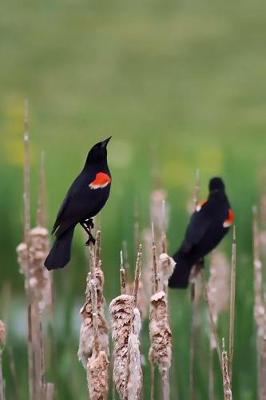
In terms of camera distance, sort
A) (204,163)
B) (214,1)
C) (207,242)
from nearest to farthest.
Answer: (207,242) → (204,163) → (214,1)

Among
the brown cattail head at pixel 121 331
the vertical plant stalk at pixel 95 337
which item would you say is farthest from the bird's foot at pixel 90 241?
the brown cattail head at pixel 121 331

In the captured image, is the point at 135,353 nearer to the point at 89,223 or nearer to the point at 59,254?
the point at 59,254

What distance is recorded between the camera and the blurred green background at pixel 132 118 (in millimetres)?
3359

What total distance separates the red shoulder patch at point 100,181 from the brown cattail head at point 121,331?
0.86 ft

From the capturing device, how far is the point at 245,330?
299 cm

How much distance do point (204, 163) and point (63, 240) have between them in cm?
343

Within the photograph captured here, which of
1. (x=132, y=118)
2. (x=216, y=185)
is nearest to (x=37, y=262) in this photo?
(x=216, y=185)

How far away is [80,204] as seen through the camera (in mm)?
1991

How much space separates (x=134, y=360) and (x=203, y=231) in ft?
2.49

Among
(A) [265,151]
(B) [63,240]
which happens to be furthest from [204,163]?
(B) [63,240]

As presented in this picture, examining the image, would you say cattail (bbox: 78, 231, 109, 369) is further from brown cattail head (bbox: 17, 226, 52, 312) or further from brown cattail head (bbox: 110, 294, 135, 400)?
brown cattail head (bbox: 17, 226, 52, 312)

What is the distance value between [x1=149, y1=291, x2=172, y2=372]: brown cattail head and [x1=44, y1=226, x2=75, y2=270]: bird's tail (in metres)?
0.18

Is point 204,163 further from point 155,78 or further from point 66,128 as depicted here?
point 155,78

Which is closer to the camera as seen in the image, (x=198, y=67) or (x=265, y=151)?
(x=265, y=151)
